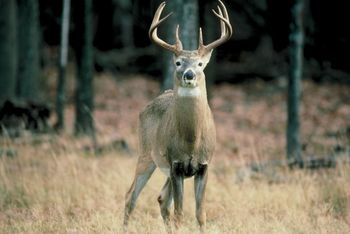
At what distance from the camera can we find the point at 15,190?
30.4 feet

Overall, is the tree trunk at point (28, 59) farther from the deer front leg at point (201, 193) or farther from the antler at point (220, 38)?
the deer front leg at point (201, 193)

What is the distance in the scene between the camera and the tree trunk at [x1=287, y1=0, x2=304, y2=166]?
39.0 ft

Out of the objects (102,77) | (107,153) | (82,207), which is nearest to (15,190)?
(82,207)

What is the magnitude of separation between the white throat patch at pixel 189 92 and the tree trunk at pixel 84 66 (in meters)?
8.17

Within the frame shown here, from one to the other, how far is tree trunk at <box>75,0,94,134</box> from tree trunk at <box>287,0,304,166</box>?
4.54 m

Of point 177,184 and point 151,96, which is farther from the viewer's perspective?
point 151,96

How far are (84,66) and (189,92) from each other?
8.60 m

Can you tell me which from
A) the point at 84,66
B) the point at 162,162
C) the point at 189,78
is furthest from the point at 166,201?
the point at 84,66

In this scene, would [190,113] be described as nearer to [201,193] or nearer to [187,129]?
[187,129]

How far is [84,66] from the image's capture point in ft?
50.3

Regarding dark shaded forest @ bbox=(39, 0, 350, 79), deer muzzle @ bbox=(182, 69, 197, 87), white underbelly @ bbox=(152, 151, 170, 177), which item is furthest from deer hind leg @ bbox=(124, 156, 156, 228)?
dark shaded forest @ bbox=(39, 0, 350, 79)

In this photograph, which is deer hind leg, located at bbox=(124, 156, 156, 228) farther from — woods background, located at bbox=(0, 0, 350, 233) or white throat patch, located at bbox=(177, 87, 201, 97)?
white throat patch, located at bbox=(177, 87, 201, 97)

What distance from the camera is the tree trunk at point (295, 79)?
39.0ft

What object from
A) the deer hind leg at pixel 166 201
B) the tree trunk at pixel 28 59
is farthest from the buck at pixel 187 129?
the tree trunk at pixel 28 59
